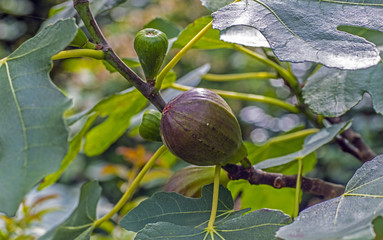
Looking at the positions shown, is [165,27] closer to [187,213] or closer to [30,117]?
[187,213]

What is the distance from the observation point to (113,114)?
3.59 feet

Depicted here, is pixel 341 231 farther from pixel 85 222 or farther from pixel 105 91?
pixel 105 91

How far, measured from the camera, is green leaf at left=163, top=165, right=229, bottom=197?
0.78 m

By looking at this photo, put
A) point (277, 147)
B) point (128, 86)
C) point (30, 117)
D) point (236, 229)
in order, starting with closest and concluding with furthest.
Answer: point (30, 117) < point (236, 229) < point (277, 147) < point (128, 86)

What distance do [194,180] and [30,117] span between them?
1.16 feet

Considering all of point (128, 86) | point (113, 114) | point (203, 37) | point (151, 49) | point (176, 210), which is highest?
point (151, 49)

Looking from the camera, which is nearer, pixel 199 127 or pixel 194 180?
pixel 199 127

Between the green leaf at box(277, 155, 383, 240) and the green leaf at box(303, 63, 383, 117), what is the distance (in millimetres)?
213

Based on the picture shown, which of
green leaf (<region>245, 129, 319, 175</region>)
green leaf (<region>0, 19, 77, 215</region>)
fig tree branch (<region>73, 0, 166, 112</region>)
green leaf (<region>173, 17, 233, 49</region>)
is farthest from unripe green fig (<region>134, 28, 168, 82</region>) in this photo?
green leaf (<region>245, 129, 319, 175</region>)

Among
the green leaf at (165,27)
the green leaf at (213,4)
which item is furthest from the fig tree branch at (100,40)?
the green leaf at (165,27)

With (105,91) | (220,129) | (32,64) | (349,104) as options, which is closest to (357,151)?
(349,104)

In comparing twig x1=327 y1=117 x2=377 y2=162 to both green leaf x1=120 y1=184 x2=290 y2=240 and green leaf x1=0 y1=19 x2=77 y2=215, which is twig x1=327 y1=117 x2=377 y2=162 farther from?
green leaf x1=0 y1=19 x2=77 y2=215

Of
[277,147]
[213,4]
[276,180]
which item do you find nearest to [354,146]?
[277,147]

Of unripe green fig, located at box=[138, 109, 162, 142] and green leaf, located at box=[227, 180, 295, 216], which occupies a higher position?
unripe green fig, located at box=[138, 109, 162, 142]
